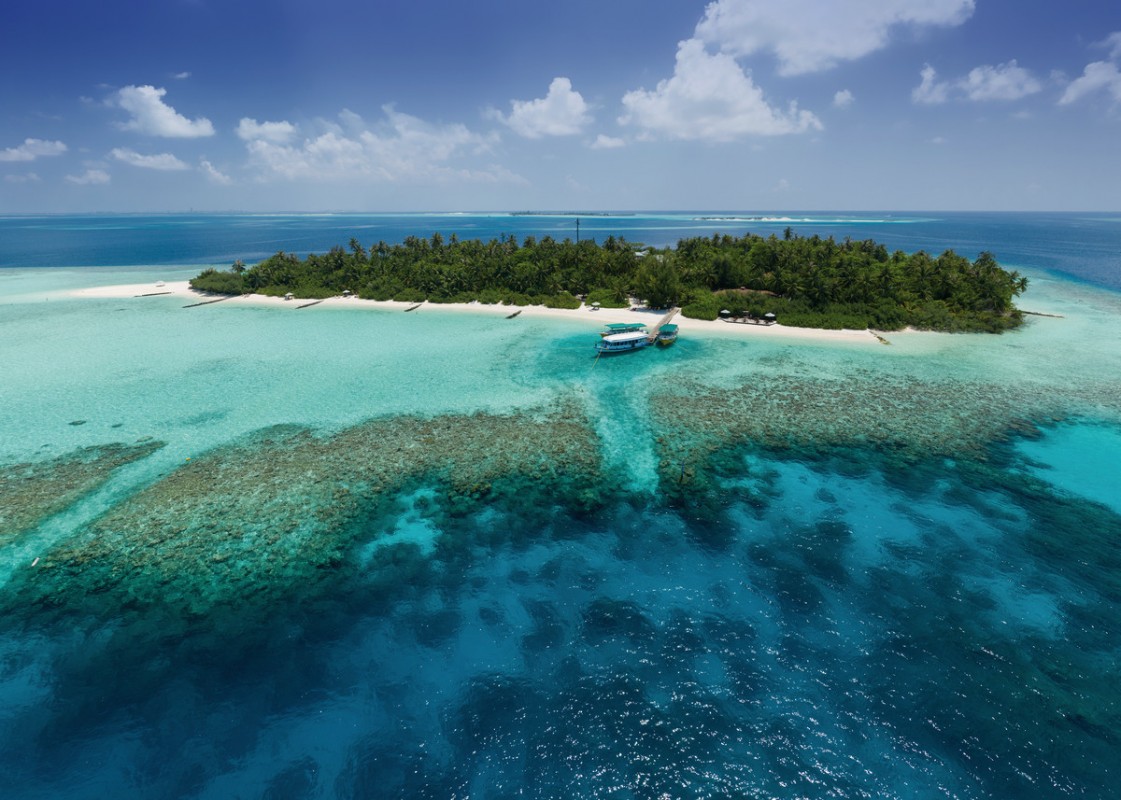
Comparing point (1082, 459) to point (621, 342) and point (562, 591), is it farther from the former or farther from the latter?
point (621, 342)

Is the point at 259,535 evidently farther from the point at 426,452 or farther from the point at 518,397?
the point at 518,397

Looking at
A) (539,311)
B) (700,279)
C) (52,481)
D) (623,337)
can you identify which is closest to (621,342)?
(623,337)

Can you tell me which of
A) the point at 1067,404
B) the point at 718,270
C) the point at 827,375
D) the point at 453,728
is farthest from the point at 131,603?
the point at 718,270

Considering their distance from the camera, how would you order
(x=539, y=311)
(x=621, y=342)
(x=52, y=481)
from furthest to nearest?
(x=539, y=311)
(x=621, y=342)
(x=52, y=481)

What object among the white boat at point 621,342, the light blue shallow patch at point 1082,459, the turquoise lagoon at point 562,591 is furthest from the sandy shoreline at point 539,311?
the light blue shallow patch at point 1082,459

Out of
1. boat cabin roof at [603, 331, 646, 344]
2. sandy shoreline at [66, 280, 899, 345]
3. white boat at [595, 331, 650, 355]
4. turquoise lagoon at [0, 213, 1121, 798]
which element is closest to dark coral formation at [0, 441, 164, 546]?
turquoise lagoon at [0, 213, 1121, 798]

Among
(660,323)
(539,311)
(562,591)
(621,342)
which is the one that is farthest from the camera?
(539,311)
